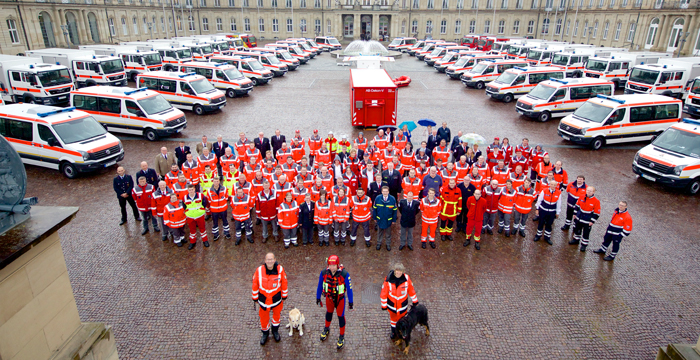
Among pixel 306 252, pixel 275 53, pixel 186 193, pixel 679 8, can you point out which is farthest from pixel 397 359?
pixel 679 8

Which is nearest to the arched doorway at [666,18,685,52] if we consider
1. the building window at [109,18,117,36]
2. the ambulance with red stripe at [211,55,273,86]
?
the ambulance with red stripe at [211,55,273,86]

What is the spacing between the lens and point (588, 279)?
8297mm

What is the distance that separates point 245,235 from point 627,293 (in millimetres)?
8498

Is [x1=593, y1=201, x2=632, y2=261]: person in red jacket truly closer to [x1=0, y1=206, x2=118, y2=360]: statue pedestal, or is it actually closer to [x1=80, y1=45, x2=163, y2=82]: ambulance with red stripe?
[x1=0, y1=206, x2=118, y2=360]: statue pedestal

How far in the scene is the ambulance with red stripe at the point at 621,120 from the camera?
52.6 feet

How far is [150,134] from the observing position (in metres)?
16.8

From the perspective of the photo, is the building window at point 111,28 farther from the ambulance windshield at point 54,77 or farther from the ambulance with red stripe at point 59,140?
the ambulance with red stripe at point 59,140

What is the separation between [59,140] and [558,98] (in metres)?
22.0

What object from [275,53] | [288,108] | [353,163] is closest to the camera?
[353,163]

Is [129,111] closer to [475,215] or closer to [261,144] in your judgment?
[261,144]

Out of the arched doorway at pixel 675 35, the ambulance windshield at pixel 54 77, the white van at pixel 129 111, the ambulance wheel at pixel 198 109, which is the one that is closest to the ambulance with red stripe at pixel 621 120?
the white van at pixel 129 111

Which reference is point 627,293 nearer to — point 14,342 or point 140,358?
point 140,358

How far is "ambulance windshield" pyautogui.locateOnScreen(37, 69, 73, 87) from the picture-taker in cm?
2092

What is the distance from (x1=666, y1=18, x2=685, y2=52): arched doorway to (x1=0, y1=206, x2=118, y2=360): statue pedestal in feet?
170
